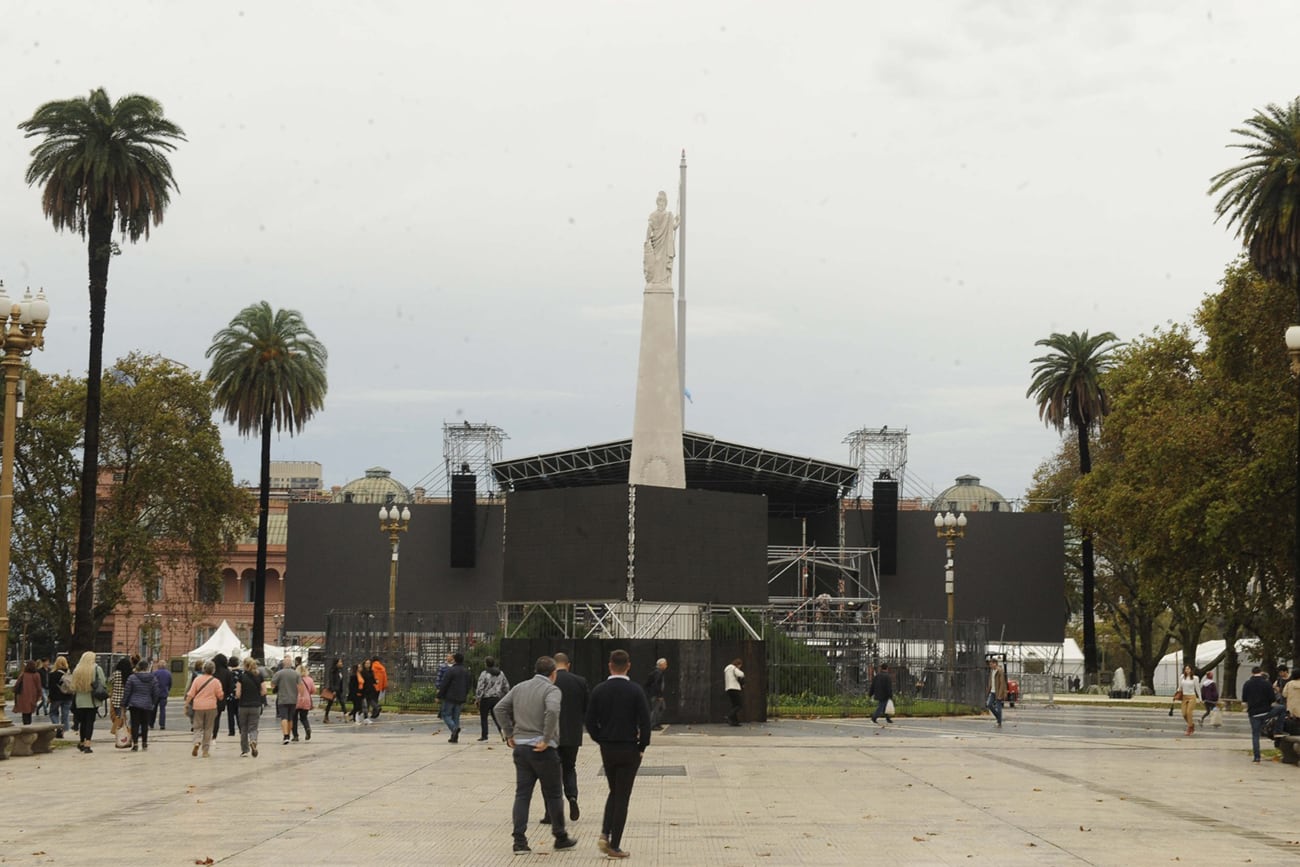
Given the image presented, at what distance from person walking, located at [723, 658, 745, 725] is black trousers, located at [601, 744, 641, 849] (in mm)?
18188

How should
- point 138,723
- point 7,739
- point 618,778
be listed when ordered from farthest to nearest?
point 138,723 → point 7,739 → point 618,778

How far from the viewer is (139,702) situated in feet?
79.0

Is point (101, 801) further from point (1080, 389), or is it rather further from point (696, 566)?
point (1080, 389)

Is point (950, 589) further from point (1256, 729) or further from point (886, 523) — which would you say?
point (886, 523)

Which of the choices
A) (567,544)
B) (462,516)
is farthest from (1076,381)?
(567,544)

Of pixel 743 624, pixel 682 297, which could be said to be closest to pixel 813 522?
pixel 682 297

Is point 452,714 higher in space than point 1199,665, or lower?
higher

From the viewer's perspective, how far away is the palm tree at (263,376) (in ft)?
190

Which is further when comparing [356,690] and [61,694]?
[356,690]

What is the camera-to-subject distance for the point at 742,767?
20.6 metres

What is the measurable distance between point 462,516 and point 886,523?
1853 cm

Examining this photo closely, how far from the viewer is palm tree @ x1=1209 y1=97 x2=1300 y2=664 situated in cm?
3666

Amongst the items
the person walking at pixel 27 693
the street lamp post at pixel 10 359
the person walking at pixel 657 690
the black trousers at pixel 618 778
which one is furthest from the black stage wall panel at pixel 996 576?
the black trousers at pixel 618 778

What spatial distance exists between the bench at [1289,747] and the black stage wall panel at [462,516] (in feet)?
152
